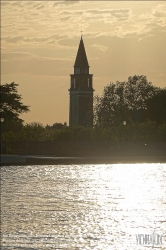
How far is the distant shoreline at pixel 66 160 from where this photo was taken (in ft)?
181

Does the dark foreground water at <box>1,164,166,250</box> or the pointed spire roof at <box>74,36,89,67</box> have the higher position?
the pointed spire roof at <box>74,36,89,67</box>

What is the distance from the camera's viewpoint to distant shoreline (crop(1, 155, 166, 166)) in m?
55.3

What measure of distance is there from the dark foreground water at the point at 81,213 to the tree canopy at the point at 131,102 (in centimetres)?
4964

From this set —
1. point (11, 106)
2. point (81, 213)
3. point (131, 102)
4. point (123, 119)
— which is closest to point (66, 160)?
point (11, 106)

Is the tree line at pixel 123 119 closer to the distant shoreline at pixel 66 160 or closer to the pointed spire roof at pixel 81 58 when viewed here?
the distant shoreline at pixel 66 160

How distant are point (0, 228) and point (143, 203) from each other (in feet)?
37.4

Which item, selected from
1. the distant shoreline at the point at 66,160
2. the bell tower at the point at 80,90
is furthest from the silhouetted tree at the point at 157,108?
the bell tower at the point at 80,90

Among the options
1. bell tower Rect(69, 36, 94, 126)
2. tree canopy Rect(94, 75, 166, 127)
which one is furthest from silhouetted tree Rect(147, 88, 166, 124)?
bell tower Rect(69, 36, 94, 126)

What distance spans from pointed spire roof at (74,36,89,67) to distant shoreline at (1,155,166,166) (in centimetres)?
8462

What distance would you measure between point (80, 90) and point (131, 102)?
204 ft

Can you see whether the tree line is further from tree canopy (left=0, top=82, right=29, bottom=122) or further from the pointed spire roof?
the pointed spire roof

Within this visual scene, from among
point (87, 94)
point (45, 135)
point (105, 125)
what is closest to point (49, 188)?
point (45, 135)

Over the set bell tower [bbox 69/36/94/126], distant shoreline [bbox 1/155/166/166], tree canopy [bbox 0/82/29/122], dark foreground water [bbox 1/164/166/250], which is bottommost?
dark foreground water [bbox 1/164/166/250]

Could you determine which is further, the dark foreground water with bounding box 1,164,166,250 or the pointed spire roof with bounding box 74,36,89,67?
the pointed spire roof with bounding box 74,36,89,67
